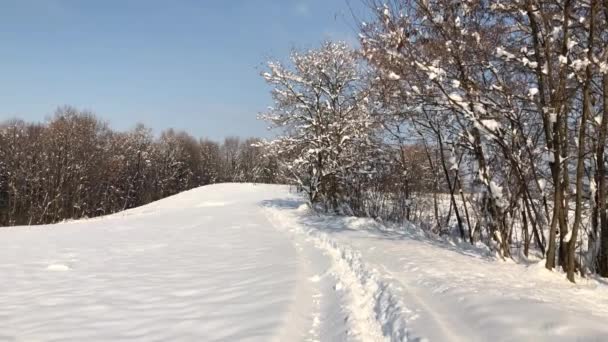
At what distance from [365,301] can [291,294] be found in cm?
102

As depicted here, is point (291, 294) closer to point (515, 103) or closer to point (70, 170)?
point (515, 103)

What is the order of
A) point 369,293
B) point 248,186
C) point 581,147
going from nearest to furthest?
point 369,293
point 581,147
point 248,186

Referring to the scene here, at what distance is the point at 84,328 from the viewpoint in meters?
5.21

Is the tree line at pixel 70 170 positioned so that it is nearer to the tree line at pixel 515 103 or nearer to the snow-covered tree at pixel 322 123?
the snow-covered tree at pixel 322 123

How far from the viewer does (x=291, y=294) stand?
6.49 meters

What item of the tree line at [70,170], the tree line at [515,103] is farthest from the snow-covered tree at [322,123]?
the tree line at [70,170]

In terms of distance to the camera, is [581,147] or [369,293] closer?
[369,293]

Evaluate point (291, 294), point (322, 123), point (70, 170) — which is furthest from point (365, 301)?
point (70, 170)

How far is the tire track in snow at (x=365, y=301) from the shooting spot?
15.8 feet

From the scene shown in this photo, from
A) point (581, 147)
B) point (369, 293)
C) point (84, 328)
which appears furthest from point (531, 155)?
point (84, 328)

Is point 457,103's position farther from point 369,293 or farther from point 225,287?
point 225,287

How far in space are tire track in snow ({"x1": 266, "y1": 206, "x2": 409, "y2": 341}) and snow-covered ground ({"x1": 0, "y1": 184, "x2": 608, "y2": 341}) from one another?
2 cm

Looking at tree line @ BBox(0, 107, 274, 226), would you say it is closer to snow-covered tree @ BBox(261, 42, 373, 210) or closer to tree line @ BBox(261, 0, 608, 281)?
snow-covered tree @ BBox(261, 42, 373, 210)

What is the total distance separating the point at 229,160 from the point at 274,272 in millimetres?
78870
